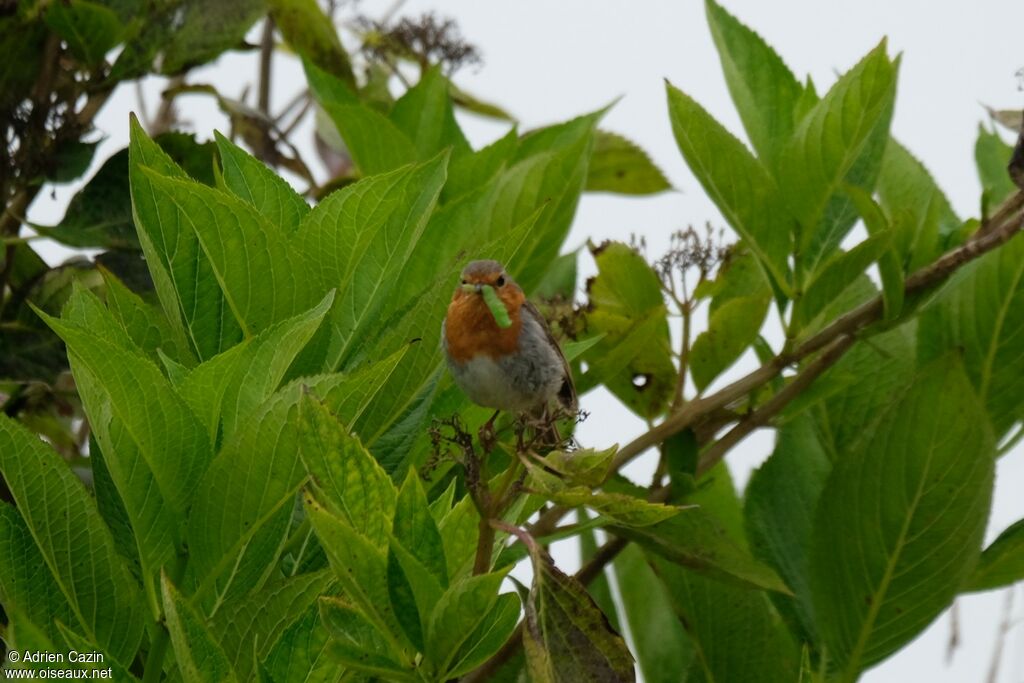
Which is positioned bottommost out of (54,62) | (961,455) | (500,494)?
(961,455)

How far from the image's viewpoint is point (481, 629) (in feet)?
6.53

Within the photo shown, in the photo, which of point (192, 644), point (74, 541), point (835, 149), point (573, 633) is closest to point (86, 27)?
point (74, 541)

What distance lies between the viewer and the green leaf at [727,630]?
297 cm

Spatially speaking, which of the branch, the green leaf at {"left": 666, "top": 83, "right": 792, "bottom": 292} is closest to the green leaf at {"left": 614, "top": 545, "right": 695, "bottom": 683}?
the branch

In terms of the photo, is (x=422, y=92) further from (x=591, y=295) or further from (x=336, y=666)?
(x=336, y=666)

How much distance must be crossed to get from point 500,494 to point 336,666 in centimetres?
43

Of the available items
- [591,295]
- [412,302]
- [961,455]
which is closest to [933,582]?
[961,455]

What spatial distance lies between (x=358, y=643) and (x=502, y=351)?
3.61 ft

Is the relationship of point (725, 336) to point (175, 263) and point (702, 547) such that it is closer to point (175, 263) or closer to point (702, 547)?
point (702, 547)

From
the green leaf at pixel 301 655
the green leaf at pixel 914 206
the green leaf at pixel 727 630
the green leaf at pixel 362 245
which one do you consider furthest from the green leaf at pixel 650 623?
the green leaf at pixel 301 655

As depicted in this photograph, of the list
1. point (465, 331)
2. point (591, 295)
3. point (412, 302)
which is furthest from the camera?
point (591, 295)

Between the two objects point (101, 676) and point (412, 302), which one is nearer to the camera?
point (101, 676)

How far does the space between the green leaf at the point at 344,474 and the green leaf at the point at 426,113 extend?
1600 millimetres

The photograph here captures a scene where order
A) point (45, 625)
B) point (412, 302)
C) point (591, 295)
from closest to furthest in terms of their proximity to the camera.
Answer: point (45, 625), point (412, 302), point (591, 295)
